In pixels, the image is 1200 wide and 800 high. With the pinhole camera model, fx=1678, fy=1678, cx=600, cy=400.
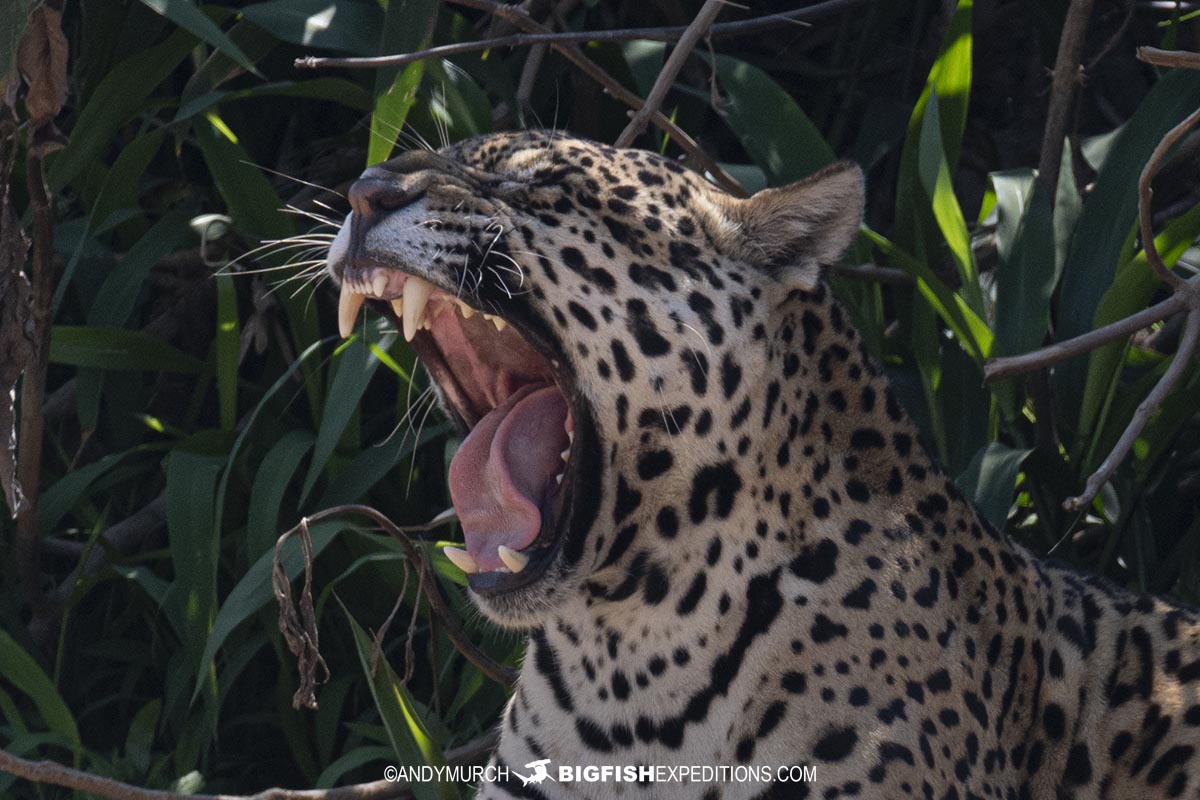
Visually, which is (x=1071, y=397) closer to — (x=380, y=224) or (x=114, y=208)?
(x=380, y=224)

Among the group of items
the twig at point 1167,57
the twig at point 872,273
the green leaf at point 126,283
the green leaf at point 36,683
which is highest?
the twig at point 1167,57

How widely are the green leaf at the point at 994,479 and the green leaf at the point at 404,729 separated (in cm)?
112

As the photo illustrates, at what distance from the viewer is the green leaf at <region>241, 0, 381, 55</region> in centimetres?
362

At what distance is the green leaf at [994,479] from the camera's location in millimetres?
3205

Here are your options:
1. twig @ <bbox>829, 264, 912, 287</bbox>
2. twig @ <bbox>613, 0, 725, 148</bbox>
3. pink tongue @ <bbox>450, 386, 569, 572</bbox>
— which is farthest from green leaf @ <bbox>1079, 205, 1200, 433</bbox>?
pink tongue @ <bbox>450, 386, 569, 572</bbox>

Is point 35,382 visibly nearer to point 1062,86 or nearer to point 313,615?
point 313,615

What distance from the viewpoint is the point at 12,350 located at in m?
2.93

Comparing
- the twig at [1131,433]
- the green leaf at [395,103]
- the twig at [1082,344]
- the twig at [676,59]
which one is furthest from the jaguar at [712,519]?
the green leaf at [395,103]

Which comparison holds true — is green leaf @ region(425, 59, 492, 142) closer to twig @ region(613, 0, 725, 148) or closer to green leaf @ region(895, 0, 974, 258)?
twig @ region(613, 0, 725, 148)

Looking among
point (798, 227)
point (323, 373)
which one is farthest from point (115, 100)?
point (798, 227)

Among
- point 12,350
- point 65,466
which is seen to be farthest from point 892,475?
point 65,466

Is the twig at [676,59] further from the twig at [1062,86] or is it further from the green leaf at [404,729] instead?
the green leaf at [404,729]

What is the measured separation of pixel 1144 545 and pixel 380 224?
1840 mm

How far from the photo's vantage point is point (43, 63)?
3.01 metres
